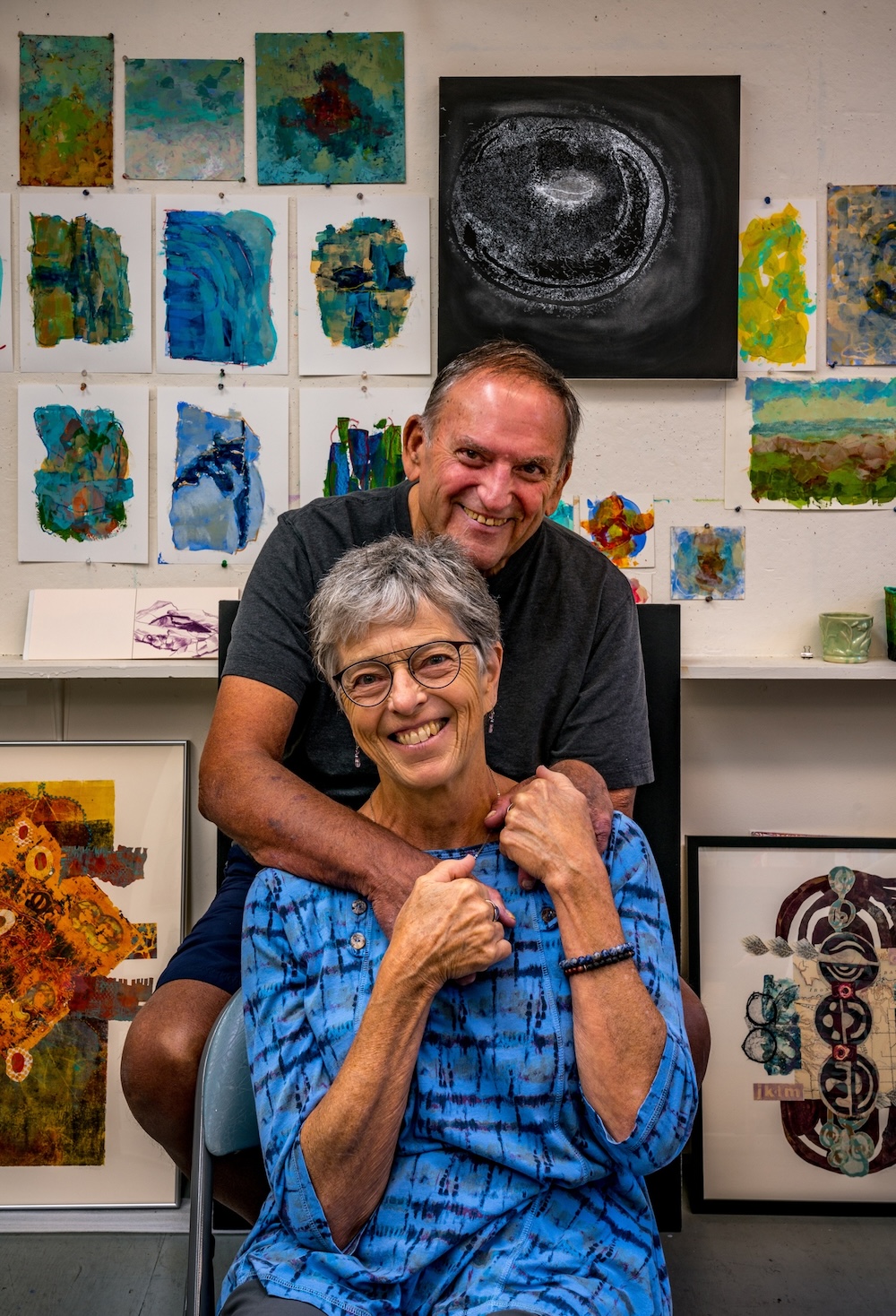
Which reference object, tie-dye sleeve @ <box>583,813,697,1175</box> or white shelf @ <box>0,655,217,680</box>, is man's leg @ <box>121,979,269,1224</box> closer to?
tie-dye sleeve @ <box>583,813,697,1175</box>

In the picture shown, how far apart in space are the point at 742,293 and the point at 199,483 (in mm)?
1401

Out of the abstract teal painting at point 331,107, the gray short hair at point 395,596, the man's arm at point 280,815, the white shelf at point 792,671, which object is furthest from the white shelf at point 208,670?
the abstract teal painting at point 331,107

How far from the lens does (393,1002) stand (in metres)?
1.26

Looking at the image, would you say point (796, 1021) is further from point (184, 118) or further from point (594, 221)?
point (184, 118)

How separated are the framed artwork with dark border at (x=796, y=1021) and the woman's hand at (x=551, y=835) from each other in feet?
4.09

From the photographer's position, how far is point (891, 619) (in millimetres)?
2496

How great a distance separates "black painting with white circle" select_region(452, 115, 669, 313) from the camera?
2438mm

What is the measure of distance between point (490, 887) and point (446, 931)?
0.13 metres

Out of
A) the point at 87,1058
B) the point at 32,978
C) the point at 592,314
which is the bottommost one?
the point at 87,1058

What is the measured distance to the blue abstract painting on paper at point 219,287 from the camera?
8.13ft

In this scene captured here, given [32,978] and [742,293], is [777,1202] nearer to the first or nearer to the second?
[32,978]

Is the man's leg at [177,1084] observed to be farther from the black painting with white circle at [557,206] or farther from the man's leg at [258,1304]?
the black painting with white circle at [557,206]

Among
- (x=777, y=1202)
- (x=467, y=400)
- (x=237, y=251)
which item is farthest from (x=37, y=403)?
(x=777, y=1202)

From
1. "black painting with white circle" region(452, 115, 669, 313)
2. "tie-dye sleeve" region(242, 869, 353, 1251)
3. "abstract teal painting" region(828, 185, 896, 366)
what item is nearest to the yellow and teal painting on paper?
"abstract teal painting" region(828, 185, 896, 366)
